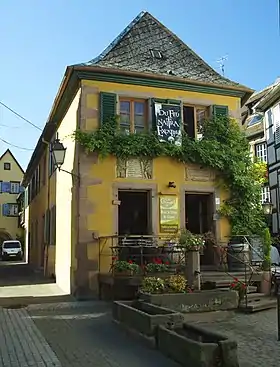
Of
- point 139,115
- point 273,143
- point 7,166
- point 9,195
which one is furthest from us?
point 7,166

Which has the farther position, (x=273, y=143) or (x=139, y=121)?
(x=273, y=143)

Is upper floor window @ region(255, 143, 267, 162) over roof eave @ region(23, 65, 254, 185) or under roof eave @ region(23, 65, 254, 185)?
over

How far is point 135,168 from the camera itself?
13562 millimetres

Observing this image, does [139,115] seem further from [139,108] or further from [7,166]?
[7,166]

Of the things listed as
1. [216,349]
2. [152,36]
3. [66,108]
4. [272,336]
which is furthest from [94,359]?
[152,36]

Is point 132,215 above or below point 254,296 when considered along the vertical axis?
above

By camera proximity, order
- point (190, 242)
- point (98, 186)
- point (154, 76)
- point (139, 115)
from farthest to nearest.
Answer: point (139, 115) → point (154, 76) → point (98, 186) → point (190, 242)

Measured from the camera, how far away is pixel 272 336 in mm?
7801

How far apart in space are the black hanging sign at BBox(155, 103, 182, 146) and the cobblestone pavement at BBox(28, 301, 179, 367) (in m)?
5.22

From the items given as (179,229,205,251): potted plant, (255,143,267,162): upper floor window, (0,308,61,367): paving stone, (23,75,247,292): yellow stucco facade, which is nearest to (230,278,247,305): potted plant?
(179,229,205,251): potted plant

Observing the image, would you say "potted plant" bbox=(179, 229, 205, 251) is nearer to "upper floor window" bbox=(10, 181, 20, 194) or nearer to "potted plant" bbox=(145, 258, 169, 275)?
"potted plant" bbox=(145, 258, 169, 275)

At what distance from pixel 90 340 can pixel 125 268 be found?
3978 millimetres

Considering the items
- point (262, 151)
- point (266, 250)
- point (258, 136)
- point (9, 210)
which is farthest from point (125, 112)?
→ point (9, 210)

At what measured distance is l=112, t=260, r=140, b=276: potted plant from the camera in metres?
11.6
